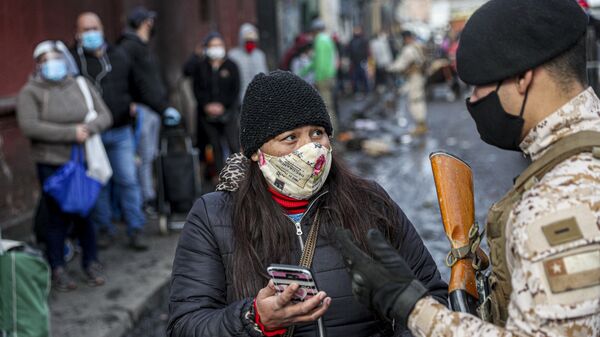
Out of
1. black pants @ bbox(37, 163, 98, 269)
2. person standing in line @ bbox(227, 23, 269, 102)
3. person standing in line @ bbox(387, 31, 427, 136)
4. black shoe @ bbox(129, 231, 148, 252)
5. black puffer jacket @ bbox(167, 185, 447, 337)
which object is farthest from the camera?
person standing in line @ bbox(387, 31, 427, 136)

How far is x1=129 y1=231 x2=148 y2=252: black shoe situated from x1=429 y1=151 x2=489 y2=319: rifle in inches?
199

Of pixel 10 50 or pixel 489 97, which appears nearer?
pixel 489 97

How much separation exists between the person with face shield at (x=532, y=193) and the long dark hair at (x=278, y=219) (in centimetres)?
52

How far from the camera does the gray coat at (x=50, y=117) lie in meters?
5.67

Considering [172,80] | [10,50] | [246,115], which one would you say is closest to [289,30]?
[172,80]

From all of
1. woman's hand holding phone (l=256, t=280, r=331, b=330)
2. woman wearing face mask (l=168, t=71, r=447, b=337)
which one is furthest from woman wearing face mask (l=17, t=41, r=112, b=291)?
woman's hand holding phone (l=256, t=280, r=331, b=330)

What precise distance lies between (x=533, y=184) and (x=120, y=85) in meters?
5.58

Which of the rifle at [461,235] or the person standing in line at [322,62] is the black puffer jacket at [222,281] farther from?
the person standing in line at [322,62]

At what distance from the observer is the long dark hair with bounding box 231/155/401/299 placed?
7.97 ft

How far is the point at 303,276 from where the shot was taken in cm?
210

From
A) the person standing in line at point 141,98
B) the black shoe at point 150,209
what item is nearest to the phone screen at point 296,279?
the person standing in line at point 141,98

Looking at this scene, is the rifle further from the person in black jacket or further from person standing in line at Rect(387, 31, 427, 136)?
person standing in line at Rect(387, 31, 427, 136)

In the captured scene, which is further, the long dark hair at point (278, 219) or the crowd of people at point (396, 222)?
the long dark hair at point (278, 219)

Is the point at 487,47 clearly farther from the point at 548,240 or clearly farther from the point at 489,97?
the point at 548,240
